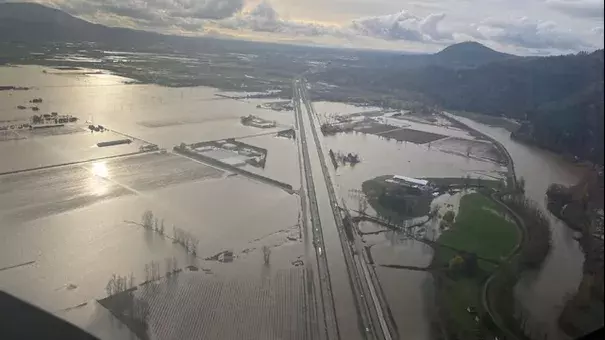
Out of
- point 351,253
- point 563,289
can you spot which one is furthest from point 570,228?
point 351,253

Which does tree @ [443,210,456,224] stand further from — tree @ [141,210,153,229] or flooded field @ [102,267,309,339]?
tree @ [141,210,153,229]

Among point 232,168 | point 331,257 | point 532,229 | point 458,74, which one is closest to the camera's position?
point 532,229

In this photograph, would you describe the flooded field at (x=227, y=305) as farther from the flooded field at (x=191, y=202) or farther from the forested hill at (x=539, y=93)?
the forested hill at (x=539, y=93)

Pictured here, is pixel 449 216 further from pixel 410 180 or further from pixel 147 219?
pixel 147 219

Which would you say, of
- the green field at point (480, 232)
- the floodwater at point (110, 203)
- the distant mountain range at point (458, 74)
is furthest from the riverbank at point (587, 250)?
the floodwater at point (110, 203)

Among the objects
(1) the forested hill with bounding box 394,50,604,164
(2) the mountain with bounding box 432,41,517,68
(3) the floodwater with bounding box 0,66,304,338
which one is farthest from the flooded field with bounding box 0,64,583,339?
(2) the mountain with bounding box 432,41,517,68

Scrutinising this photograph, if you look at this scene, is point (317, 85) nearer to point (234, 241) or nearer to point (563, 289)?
point (234, 241)

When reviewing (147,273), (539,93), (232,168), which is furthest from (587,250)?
(232,168)

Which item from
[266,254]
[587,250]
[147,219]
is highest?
[587,250]
